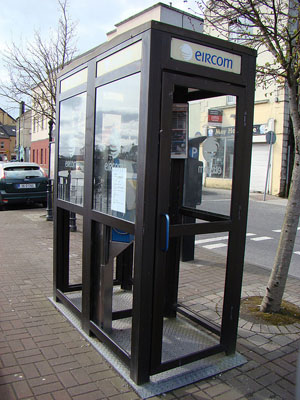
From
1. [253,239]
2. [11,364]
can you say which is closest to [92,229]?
[11,364]

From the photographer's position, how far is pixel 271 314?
4.00 m

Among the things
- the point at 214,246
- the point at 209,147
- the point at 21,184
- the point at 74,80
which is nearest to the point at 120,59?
the point at 74,80

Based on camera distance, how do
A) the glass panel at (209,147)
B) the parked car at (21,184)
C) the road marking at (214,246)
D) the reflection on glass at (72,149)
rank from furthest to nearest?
1. the parked car at (21,184)
2. the road marking at (214,246)
3. the reflection on glass at (72,149)
4. the glass panel at (209,147)

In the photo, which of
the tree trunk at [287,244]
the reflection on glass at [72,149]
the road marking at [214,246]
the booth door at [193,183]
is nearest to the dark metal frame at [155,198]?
the booth door at [193,183]

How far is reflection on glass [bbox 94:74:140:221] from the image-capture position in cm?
277

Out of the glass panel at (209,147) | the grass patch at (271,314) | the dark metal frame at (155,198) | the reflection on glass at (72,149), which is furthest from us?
the grass patch at (271,314)

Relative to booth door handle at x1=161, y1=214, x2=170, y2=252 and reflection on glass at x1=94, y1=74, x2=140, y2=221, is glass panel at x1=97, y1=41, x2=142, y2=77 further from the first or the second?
booth door handle at x1=161, y1=214, x2=170, y2=252

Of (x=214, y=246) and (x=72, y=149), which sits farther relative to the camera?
(x=214, y=246)

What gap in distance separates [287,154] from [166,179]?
56.2 feet

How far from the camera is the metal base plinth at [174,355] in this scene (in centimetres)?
277

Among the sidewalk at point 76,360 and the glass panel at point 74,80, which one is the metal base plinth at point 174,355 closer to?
the sidewalk at point 76,360

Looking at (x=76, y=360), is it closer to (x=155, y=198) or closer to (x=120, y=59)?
(x=155, y=198)

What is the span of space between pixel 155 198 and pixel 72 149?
165 cm

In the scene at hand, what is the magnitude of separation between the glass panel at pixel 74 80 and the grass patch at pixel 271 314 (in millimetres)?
2910
